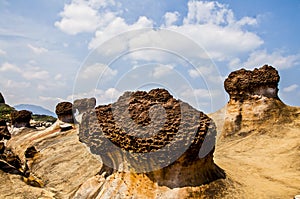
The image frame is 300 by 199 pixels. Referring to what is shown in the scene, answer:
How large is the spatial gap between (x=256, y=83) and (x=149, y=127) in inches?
493

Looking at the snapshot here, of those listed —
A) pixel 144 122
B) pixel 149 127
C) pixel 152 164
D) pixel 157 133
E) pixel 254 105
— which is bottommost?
pixel 152 164

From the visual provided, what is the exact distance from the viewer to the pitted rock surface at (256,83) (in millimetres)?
17719

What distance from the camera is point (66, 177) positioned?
11.6 metres

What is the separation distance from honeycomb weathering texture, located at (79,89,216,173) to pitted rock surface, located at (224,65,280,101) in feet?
37.3

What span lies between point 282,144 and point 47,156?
1184 centimetres

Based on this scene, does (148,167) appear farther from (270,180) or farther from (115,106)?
(270,180)

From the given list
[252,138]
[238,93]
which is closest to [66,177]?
[252,138]

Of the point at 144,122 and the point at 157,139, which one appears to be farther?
the point at 144,122

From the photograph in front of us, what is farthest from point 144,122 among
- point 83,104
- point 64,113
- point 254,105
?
point 83,104

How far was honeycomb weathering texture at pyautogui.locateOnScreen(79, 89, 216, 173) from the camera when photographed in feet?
23.0

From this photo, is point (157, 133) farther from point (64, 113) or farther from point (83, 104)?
point (83, 104)

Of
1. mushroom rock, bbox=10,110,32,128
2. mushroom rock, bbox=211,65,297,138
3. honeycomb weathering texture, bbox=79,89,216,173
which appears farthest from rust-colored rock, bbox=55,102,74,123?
honeycomb weathering texture, bbox=79,89,216,173

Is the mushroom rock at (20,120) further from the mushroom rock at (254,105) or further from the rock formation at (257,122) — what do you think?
the mushroom rock at (254,105)

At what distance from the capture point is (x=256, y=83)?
17.8 metres
